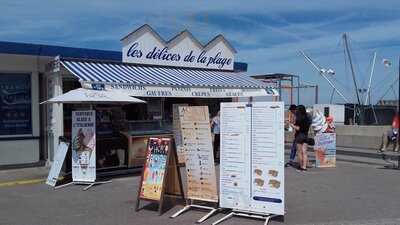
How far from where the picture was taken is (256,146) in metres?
8.26

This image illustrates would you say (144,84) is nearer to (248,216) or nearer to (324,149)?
(324,149)

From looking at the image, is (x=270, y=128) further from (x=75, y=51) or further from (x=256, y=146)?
(x=75, y=51)

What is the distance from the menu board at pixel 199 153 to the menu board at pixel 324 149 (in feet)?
23.6

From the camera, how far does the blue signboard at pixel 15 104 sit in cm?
1473

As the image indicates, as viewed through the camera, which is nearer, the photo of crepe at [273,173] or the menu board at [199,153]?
the photo of crepe at [273,173]

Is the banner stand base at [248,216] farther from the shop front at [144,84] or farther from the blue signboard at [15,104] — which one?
the blue signboard at [15,104]

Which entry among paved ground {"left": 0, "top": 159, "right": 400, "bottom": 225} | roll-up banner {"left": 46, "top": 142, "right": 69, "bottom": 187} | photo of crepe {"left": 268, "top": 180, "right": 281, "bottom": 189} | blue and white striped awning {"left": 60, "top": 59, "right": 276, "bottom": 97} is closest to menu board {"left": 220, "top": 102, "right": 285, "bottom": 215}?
photo of crepe {"left": 268, "top": 180, "right": 281, "bottom": 189}

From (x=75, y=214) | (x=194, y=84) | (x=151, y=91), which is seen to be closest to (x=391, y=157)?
(x=194, y=84)

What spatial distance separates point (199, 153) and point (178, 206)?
1.13 metres

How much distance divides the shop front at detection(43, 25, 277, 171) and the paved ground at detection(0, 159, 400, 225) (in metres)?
1.28

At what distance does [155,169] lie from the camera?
928cm

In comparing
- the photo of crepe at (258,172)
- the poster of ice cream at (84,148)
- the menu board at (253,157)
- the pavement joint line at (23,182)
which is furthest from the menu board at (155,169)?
the pavement joint line at (23,182)

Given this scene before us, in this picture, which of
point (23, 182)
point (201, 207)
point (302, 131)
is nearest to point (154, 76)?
point (302, 131)

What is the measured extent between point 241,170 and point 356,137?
48.1 feet
